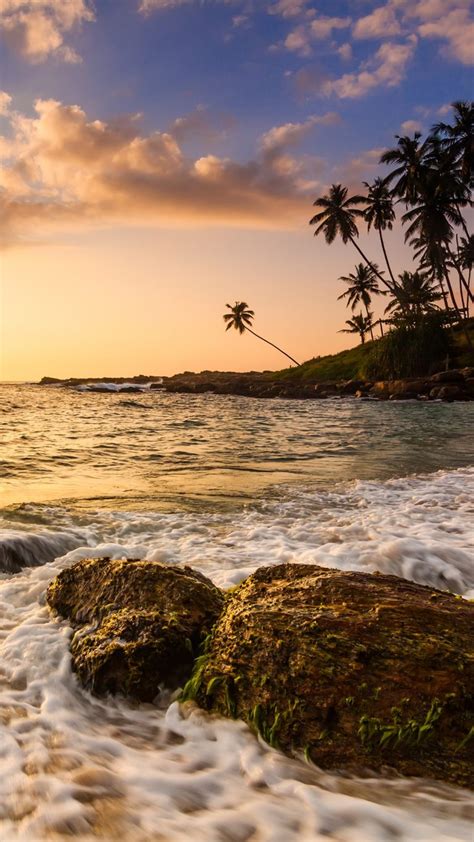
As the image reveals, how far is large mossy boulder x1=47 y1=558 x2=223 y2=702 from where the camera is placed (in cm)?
311

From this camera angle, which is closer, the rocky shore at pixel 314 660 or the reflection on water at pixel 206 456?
the rocky shore at pixel 314 660

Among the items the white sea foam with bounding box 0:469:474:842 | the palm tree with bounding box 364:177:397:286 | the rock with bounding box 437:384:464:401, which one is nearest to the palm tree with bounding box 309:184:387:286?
the palm tree with bounding box 364:177:397:286

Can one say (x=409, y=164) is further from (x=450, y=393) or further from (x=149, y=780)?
(x=149, y=780)

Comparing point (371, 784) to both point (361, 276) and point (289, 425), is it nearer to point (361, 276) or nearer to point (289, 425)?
point (289, 425)

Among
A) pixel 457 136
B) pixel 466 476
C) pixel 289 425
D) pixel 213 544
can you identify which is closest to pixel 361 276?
pixel 457 136

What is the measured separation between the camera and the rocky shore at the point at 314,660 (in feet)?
8.07

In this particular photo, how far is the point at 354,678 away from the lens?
8.58 ft

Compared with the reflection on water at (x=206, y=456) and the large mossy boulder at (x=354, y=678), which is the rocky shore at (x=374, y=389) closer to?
the reflection on water at (x=206, y=456)

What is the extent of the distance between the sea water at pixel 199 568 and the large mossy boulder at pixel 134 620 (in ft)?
0.39

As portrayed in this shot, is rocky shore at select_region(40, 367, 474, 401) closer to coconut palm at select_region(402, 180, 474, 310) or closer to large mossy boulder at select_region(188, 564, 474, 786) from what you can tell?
coconut palm at select_region(402, 180, 474, 310)

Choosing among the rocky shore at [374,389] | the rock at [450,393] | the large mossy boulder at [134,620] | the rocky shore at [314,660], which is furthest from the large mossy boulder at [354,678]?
the rocky shore at [374,389]

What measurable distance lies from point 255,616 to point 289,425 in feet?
63.7

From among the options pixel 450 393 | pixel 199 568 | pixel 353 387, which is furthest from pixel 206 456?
pixel 353 387

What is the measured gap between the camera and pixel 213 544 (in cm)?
605
